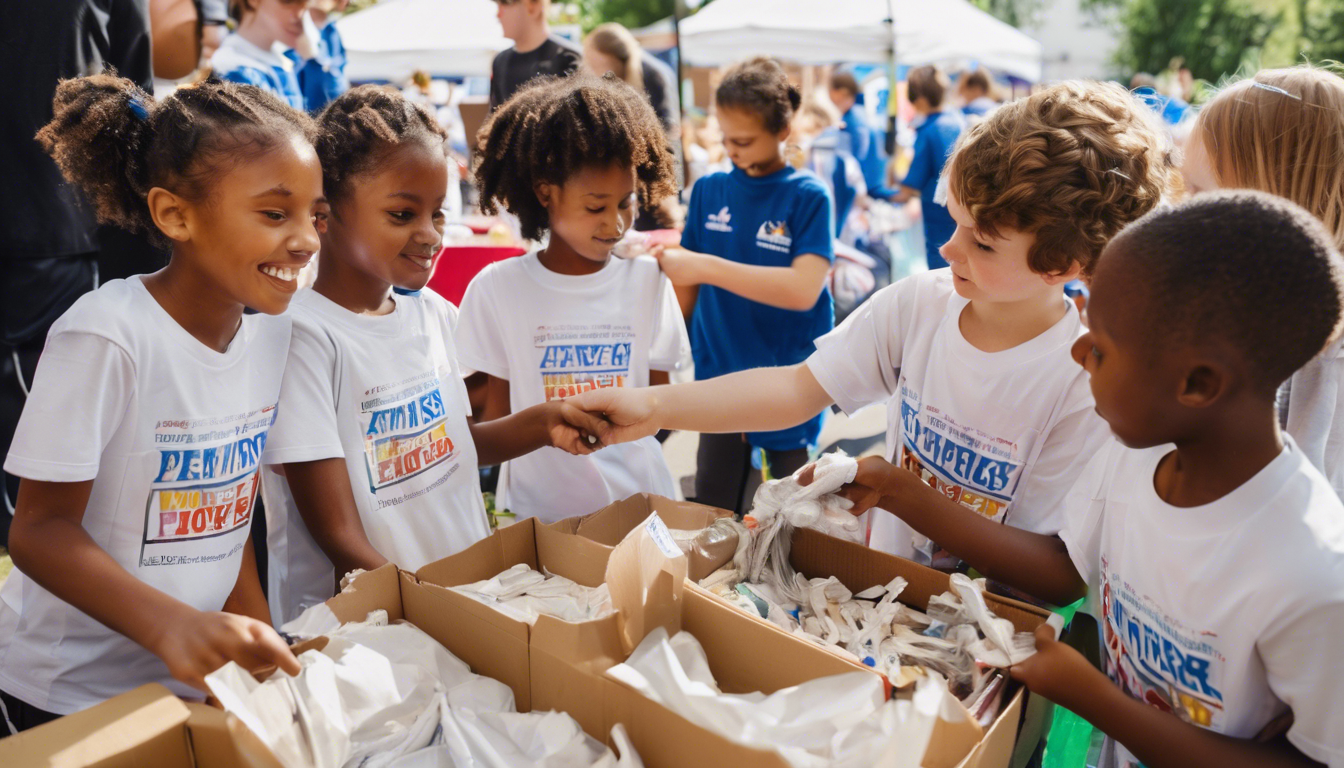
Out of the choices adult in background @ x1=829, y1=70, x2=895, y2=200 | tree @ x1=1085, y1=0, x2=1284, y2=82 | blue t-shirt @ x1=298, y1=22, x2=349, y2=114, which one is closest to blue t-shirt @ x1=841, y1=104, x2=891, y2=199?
adult in background @ x1=829, y1=70, x2=895, y2=200

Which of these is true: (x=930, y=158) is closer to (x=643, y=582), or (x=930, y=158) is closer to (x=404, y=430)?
(x=404, y=430)

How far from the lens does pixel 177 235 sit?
1.44 metres

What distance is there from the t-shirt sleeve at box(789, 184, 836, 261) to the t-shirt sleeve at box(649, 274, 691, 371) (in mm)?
786

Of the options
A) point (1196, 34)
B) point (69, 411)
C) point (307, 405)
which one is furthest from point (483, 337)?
point (1196, 34)

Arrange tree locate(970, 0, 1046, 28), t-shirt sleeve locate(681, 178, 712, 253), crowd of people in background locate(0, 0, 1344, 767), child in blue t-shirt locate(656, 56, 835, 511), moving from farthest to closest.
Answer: tree locate(970, 0, 1046, 28) → t-shirt sleeve locate(681, 178, 712, 253) → child in blue t-shirt locate(656, 56, 835, 511) → crowd of people in background locate(0, 0, 1344, 767)

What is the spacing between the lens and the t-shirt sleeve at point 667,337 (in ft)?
7.73

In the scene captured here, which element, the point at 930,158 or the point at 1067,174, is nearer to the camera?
the point at 1067,174

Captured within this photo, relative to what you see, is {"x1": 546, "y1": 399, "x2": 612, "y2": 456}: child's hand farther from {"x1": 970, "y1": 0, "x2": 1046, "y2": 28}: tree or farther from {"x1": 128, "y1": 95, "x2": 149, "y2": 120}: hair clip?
{"x1": 970, "y1": 0, "x2": 1046, "y2": 28}: tree

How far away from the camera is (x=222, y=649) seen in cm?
111

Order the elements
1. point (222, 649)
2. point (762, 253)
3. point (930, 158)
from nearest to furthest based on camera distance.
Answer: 1. point (222, 649)
2. point (762, 253)
3. point (930, 158)

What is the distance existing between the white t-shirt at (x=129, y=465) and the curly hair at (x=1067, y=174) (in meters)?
1.33

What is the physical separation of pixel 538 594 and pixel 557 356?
2.67ft

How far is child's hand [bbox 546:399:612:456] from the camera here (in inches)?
74.0

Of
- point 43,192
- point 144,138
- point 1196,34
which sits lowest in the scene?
point 43,192
